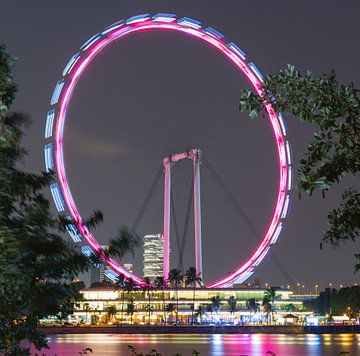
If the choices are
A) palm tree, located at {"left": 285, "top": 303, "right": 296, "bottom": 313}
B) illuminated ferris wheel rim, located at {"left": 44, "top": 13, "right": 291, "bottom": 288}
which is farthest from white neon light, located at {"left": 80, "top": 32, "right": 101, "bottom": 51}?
palm tree, located at {"left": 285, "top": 303, "right": 296, "bottom": 313}

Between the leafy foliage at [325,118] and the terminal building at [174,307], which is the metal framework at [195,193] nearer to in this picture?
the terminal building at [174,307]

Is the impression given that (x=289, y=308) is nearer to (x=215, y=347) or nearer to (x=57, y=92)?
(x=215, y=347)

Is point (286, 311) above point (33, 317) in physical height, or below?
above

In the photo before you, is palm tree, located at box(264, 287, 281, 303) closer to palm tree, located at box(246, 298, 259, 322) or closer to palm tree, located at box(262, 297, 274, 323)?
palm tree, located at box(262, 297, 274, 323)

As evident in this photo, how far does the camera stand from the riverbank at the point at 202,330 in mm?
99250

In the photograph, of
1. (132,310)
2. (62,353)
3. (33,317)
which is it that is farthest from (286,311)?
(33,317)

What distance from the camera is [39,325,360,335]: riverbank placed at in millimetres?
99250

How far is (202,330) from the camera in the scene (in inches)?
3974

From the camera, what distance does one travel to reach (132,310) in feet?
382

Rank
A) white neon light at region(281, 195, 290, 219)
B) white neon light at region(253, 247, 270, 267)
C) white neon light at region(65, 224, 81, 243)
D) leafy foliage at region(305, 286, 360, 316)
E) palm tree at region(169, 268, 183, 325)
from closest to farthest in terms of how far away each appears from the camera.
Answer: white neon light at region(65, 224, 81, 243), white neon light at region(281, 195, 290, 219), white neon light at region(253, 247, 270, 267), palm tree at region(169, 268, 183, 325), leafy foliage at region(305, 286, 360, 316)

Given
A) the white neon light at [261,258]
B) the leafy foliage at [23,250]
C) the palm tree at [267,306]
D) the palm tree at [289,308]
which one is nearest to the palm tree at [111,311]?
the palm tree at [267,306]

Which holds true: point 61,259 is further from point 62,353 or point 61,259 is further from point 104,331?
point 104,331

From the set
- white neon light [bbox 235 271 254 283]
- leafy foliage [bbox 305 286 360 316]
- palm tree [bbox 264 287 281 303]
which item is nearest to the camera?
white neon light [bbox 235 271 254 283]

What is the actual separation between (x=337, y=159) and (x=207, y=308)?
380 ft
